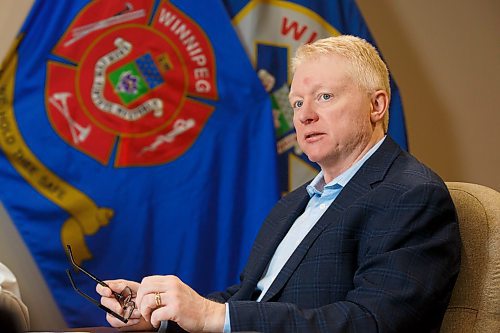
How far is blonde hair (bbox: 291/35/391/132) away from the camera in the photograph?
5.43 ft

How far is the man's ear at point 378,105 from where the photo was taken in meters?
1.69

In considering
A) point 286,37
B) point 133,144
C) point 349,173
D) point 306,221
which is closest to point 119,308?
point 306,221

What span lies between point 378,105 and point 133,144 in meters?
1.16

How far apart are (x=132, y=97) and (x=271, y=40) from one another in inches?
24.4

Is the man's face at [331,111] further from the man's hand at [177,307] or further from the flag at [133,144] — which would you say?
the flag at [133,144]

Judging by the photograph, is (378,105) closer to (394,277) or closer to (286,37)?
(394,277)

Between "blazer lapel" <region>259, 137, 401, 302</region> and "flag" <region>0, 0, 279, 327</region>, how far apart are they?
113 cm

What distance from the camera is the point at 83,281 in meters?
2.54

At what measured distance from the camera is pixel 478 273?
1.50 metres

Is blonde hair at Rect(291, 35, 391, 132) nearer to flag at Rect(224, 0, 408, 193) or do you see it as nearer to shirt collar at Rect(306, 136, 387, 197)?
shirt collar at Rect(306, 136, 387, 197)

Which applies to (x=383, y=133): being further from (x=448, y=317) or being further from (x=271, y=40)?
(x=271, y=40)

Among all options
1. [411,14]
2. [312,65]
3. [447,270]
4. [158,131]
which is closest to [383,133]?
[312,65]

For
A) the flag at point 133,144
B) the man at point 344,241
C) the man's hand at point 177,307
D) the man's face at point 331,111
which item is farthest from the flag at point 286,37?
the man's hand at point 177,307

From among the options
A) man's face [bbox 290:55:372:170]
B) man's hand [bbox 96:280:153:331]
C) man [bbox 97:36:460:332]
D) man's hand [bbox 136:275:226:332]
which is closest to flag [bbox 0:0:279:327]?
man [bbox 97:36:460:332]
